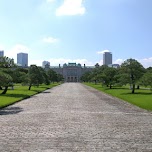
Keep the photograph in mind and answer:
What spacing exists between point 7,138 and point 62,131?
9.58 ft

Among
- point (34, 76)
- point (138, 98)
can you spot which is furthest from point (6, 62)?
point (138, 98)

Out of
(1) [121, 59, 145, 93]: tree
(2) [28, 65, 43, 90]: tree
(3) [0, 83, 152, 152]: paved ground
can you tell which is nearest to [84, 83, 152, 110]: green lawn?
(1) [121, 59, 145, 93]: tree

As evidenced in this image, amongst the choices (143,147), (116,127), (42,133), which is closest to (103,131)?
(116,127)

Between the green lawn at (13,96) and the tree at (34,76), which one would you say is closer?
the green lawn at (13,96)

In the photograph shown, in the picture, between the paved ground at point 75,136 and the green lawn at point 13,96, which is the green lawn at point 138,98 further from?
the paved ground at point 75,136

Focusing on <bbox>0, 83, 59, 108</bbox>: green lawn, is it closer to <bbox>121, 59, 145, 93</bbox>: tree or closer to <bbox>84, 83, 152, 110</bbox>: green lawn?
<bbox>84, 83, 152, 110</bbox>: green lawn

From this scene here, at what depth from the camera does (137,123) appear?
18625 mm

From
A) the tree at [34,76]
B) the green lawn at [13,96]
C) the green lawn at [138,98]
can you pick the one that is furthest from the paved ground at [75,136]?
the tree at [34,76]

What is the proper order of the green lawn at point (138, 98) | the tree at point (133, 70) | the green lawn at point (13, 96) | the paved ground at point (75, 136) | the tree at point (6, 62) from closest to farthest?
the paved ground at point (75, 136) → the green lawn at point (138, 98) → the green lawn at point (13, 96) → the tree at point (6, 62) → the tree at point (133, 70)

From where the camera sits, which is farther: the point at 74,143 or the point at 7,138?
the point at 7,138

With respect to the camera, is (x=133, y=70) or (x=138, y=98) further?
(x=133, y=70)

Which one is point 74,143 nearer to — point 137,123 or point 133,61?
point 137,123

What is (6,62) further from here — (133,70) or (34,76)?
(133,70)

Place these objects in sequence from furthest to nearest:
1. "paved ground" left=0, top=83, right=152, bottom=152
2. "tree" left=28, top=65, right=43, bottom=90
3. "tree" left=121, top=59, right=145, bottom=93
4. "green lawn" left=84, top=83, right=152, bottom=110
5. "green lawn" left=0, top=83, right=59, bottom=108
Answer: "tree" left=28, top=65, right=43, bottom=90 → "tree" left=121, top=59, right=145, bottom=93 → "green lawn" left=0, top=83, right=59, bottom=108 → "green lawn" left=84, top=83, right=152, bottom=110 → "paved ground" left=0, top=83, right=152, bottom=152
